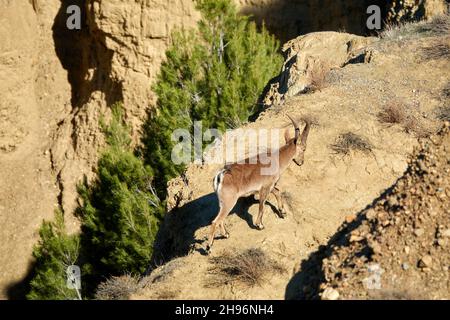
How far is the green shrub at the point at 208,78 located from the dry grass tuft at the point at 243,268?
46.8 ft

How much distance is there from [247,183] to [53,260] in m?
15.7

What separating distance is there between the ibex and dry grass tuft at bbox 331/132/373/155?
108cm

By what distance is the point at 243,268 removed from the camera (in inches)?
408

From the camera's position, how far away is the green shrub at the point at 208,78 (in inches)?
1010

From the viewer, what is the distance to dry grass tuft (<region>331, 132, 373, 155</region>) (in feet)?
41.7

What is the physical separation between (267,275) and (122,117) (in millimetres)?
17867

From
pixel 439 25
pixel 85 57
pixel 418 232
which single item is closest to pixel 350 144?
pixel 418 232

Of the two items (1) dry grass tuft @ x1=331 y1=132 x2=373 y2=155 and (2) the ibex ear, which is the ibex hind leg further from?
(1) dry grass tuft @ x1=331 y1=132 x2=373 y2=155

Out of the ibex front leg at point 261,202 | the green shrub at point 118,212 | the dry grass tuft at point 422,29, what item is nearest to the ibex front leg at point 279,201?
the ibex front leg at point 261,202

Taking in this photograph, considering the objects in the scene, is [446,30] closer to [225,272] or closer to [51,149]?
[225,272]

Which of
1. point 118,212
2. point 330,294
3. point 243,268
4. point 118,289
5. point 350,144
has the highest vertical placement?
point 350,144

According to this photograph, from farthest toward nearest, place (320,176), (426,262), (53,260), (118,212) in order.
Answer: (53,260) → (118,212) → (320,176) → (426,262)

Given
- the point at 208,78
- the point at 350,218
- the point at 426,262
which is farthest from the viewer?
the point at 208,78

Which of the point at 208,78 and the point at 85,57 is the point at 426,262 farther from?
the point at 85,57
